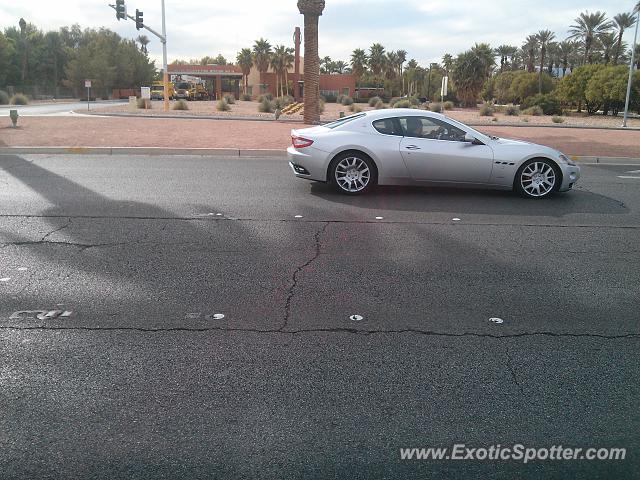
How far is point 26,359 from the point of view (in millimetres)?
4055

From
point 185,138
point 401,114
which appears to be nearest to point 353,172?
point 401,114

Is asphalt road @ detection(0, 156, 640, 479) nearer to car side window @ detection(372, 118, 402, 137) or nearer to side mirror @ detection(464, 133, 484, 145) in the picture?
side mirror @ detection(464, 133, 484, 145)

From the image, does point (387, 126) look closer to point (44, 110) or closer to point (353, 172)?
point (353, 172)

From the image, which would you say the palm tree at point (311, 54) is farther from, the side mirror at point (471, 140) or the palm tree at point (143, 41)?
the palm tree at point (143, 41)

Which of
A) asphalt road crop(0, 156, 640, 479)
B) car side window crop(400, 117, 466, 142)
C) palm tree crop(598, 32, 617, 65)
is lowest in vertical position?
asphalt road crop(0, 156, 640, 479)

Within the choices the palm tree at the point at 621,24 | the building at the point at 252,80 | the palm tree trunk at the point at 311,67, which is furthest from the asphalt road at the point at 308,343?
the building at the point at 252,80

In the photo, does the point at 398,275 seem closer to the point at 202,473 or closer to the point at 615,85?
the point at 202,473

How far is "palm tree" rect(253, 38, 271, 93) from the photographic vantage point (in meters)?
88.6

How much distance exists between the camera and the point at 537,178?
9.89 meters

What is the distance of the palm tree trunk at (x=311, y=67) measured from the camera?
25.3 m

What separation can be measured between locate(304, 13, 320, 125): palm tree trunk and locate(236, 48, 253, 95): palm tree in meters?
66.6

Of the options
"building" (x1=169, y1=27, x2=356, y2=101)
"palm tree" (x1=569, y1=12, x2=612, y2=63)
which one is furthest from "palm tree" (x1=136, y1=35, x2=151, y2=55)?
"palm tree" (x1=569, y1=12, x2=612, y2=63)

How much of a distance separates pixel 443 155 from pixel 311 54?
1738 cm

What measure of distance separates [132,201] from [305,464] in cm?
699
